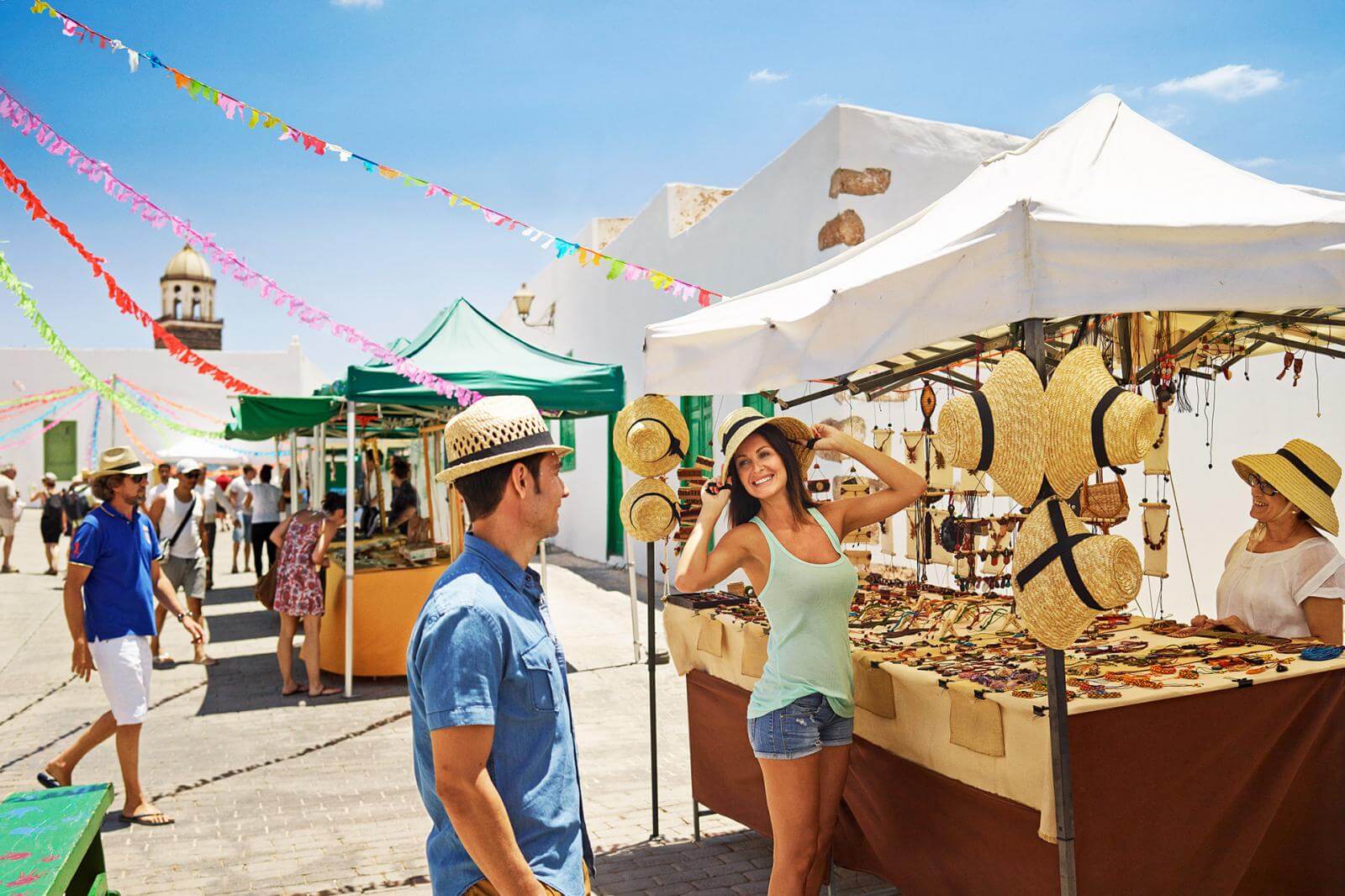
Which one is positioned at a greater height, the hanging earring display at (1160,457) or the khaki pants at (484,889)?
the hanging earring display at (1160,457)

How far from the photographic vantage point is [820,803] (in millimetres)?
3182

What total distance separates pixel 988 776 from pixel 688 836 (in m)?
2.22

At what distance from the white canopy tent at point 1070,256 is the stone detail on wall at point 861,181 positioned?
5.02 m

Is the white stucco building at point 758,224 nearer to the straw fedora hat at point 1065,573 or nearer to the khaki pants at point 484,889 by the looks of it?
the straw fedora hat at point 1065,573

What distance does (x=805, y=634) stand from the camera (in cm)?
312

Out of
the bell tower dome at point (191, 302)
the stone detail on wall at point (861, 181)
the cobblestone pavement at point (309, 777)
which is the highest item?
the bell tower dome at point (191, 302)

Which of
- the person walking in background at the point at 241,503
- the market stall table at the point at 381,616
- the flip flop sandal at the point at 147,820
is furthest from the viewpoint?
the person walking in background at the point at 241,503

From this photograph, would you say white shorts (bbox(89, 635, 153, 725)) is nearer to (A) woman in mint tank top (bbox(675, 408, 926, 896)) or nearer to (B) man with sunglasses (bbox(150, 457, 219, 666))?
(A) woman in mint tank top (bbox(675, 408, 926, 896))

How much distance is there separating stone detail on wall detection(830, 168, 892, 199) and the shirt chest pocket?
7.51 m

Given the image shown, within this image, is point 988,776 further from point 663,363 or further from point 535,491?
point 663,363

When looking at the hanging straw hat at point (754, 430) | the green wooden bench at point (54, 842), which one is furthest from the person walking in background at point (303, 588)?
the hanging straw hat at point (754, 430)

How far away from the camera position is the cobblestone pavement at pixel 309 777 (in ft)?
14.5

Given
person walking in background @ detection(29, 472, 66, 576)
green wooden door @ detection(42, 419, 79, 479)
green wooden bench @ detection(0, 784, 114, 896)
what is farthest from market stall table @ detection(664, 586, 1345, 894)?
green wooden door @ detection(42, 419, 79, 479)

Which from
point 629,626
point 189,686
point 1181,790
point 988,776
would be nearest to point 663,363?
point 988,776
